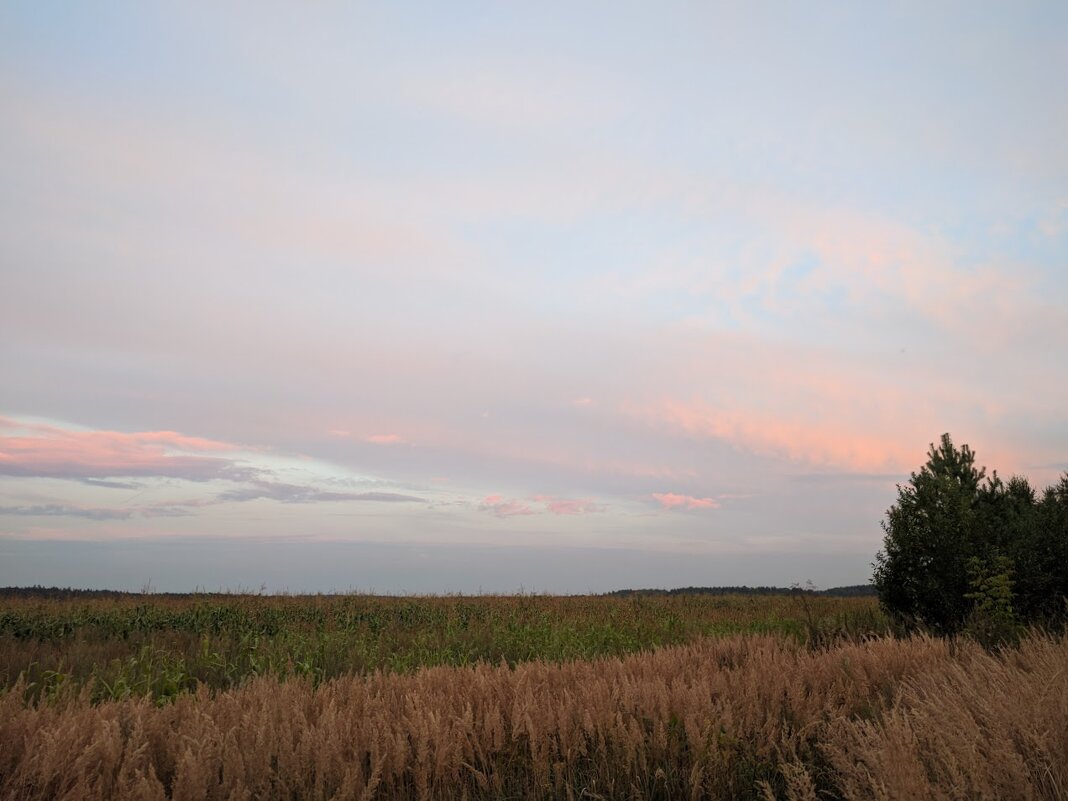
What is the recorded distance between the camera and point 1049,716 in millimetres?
5711

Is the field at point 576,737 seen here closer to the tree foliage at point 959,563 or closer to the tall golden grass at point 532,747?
the tall golden grass at point 532,747

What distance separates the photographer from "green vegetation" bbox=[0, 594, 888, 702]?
38.0ft

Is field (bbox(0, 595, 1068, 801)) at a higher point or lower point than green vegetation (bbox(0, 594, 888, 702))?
higher

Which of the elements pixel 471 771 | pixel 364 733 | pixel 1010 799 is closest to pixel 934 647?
pixel 1010 799

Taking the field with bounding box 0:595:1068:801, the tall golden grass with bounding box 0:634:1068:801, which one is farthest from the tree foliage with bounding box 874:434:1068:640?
the tall golden grass with bounding box 0:634:1068:801

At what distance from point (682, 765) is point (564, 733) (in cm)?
94

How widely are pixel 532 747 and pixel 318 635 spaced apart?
13.2 m

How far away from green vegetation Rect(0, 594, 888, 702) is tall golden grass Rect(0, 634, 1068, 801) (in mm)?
3004

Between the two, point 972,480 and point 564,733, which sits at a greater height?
point 972,480

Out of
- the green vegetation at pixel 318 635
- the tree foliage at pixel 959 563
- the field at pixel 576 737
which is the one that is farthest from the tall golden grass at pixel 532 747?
the tree foliage at pixel 959 563

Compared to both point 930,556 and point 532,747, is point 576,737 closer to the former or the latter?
point 532,747

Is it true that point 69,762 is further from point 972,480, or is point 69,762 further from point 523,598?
point 972,480

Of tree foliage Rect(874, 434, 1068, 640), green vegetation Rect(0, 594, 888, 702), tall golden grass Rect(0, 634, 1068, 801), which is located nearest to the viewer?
tall golden grass Rect(0, 634, 1068, 801)

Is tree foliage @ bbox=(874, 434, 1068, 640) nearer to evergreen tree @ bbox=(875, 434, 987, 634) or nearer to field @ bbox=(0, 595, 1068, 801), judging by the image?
evergreen tree @ bbox=(875, 434, 987, 634)
